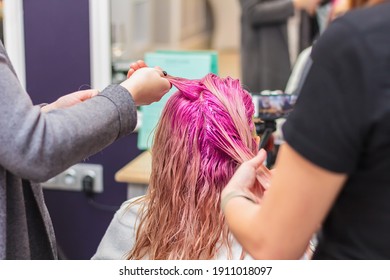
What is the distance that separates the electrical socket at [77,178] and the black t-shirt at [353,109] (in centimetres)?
184

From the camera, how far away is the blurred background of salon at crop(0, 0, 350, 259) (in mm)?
2365

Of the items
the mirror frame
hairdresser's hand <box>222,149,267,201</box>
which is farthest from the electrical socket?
hairdresser's hand <box>222,149,267,201</box>

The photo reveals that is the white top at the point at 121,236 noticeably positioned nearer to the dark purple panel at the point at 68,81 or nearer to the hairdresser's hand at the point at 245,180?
the hairdresser's hand at the point at 245,180

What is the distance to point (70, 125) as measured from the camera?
0.89 metres

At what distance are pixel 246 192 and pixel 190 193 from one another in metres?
0.42

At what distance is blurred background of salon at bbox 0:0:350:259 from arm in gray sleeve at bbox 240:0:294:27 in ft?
0.28

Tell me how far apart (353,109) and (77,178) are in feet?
6.39

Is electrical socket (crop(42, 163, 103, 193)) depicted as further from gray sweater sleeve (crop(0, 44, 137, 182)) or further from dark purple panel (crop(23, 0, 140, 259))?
gray sweater sleeve (crop(0, 44, 137, 182))

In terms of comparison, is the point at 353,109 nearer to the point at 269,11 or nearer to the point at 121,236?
the point at 121,236

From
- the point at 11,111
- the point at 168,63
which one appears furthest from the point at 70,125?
the point at 168,63

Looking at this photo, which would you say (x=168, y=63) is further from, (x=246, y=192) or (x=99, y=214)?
(x=246, y=192)

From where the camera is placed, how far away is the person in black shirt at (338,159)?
0.67m
